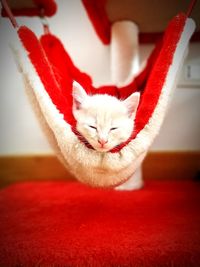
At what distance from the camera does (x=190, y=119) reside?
47.1 inches

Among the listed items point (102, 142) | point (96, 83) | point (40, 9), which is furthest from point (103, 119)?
point (96, 83)

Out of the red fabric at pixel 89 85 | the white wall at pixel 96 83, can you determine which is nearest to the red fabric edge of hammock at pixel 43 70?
the red fabric at pixel 89 85

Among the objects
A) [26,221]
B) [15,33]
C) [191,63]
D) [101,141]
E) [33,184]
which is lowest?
[33,184]

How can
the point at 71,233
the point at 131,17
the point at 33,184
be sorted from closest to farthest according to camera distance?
1. the point at 71,233
2. the point at 131,17
3. the point at 33,184

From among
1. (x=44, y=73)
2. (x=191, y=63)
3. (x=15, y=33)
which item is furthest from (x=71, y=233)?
(x=191, y=63)

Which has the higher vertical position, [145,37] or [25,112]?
[145,37]

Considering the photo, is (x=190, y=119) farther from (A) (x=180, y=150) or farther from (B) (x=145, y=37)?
(B) (x=145, y=37)

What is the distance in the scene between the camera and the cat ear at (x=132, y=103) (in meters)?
0.60

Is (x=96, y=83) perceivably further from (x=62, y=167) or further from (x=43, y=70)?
(x=43, y=70)

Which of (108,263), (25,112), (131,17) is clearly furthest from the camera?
(25,112)

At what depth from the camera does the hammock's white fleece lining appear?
574 millimetres

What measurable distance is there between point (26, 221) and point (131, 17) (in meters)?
0.82

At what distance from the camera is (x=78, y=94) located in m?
0.61

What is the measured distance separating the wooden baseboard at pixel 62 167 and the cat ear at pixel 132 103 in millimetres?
618
